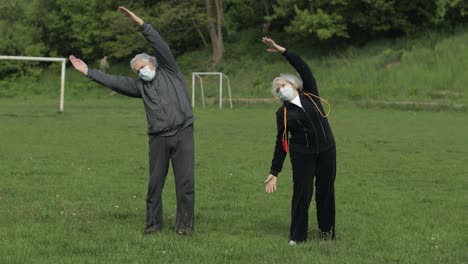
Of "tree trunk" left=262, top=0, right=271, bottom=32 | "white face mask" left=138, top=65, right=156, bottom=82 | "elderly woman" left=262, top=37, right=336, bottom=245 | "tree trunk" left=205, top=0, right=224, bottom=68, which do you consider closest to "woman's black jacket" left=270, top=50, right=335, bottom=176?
"elderly woman" left=262, top=37, right=336, bottom=245

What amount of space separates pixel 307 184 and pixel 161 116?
169 cm

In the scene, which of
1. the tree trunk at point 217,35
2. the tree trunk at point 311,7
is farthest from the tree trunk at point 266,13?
the tree trunk at point 311,7

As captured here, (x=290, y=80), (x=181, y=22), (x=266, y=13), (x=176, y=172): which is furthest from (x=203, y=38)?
(x=290, y=80)

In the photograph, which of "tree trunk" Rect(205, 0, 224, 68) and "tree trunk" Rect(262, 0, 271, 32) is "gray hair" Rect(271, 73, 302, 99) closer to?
"tree trunk" Rect(205, 0, 224, 68)

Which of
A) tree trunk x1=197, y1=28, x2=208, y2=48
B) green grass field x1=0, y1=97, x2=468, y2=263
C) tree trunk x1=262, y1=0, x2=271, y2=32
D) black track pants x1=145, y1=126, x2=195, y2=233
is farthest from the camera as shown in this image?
tree trunk x1=197, y1=28, x2=208, y2=48

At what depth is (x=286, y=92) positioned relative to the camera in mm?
7094

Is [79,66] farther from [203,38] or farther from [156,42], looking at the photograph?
[203,38]

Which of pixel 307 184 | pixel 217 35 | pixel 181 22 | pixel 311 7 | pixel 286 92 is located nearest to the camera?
pixel 286 92

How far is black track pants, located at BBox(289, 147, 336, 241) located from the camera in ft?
23.6

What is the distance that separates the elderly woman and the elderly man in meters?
0.96

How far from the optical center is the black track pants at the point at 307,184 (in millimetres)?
7199

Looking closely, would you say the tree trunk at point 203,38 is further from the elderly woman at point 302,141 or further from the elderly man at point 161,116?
the elderly woman at point 302,141

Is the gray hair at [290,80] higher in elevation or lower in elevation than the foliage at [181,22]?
lower

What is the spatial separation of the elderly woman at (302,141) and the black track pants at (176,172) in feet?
2.98
